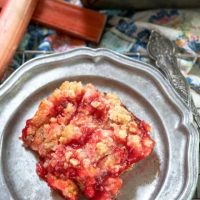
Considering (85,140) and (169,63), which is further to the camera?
(169,63)

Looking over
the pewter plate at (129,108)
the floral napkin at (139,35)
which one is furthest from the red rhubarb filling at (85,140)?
the floral napkin at (139,35)

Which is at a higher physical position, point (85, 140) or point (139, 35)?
point (139, 35)

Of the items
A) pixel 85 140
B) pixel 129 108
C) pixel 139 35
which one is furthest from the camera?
pixel 139 35

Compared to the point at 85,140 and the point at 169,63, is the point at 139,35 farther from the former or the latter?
the point at 85,140

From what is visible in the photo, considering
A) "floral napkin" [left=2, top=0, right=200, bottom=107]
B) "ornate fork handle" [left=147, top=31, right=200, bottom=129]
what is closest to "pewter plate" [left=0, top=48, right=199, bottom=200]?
"ornate fork handle" [left=147, top=31, right=200, bottom=129]

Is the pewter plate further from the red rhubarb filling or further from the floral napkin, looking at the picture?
the floral napkin

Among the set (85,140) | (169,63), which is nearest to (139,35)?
(169,63)

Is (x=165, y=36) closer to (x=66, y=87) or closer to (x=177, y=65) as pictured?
(x=177, y=65)
